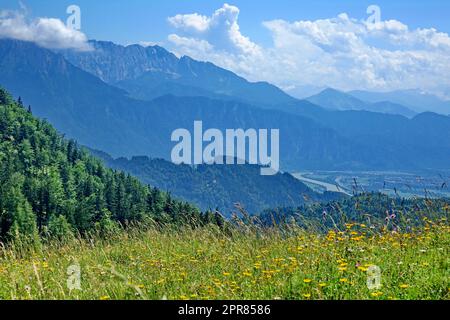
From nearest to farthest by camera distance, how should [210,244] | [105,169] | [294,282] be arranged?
[294,282]
[210,244]
[105,169]

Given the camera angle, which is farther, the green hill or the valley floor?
the green hill

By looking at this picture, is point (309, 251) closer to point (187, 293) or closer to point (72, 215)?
point (187, 293)

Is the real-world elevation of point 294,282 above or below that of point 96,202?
above

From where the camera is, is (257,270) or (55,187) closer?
(257,270)

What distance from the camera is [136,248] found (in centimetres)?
921

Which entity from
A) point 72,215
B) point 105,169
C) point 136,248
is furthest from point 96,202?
point 136,248

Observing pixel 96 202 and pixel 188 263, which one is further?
pixel 96 202

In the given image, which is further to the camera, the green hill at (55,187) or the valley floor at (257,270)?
the green hill at (55,187)

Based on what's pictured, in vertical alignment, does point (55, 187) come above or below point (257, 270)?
below

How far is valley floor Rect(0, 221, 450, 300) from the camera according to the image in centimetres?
535

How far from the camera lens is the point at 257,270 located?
6488mm

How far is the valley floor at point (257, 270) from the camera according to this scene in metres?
5.35
